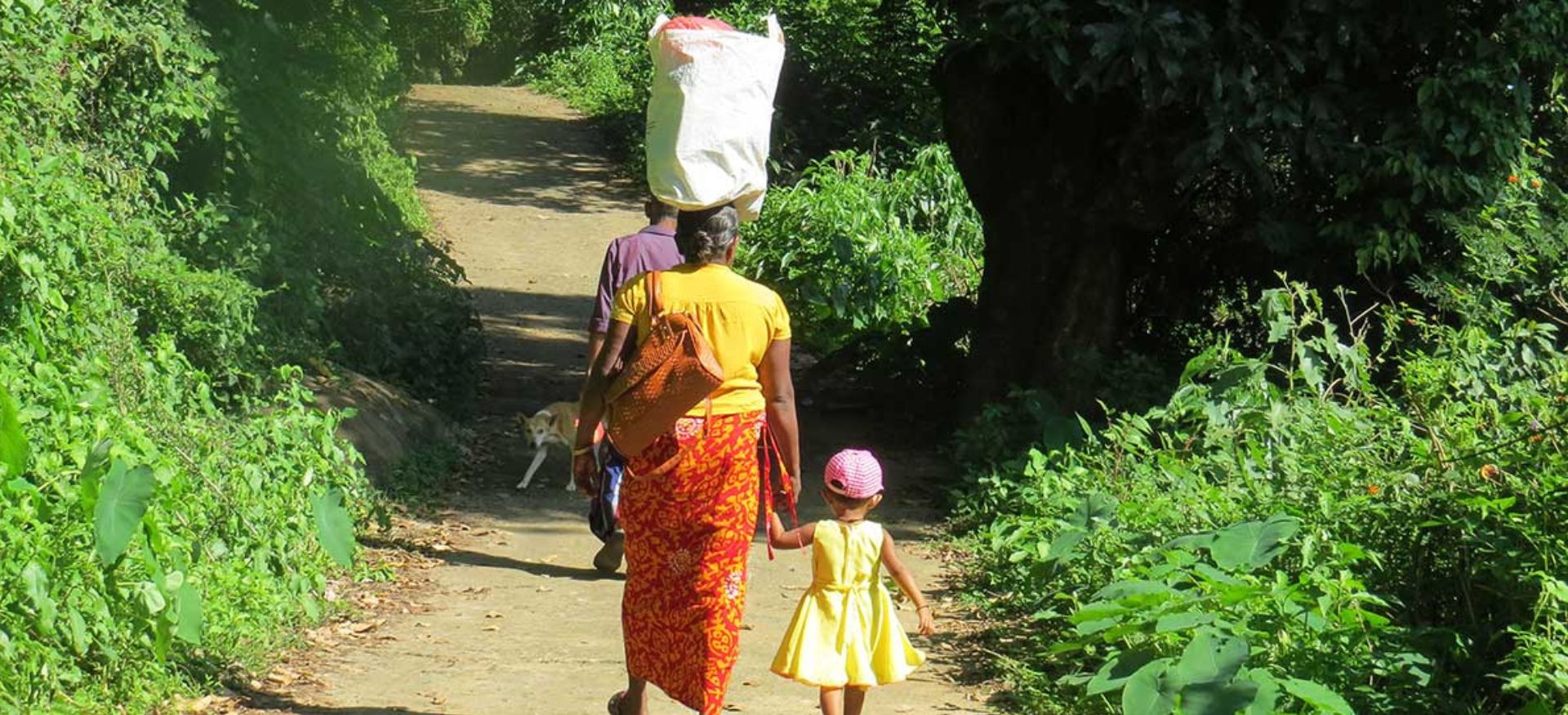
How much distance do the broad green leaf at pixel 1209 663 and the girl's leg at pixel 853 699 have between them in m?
1.06

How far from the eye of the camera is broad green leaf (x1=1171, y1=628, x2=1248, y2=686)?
505 centimetres

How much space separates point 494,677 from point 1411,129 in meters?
5.77

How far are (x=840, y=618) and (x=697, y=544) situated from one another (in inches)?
21.4

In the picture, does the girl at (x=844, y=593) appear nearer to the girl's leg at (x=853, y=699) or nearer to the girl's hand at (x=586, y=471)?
the girl's leg at (x=853, y=699)

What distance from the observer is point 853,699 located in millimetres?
5746

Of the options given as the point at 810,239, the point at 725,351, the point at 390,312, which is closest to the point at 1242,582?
the point at 725,351

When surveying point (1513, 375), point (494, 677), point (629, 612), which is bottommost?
point (494, 677)

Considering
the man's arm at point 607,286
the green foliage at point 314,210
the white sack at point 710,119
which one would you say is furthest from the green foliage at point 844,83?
the white sack at point 710,119

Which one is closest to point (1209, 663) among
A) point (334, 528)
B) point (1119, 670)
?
point (1119, 670)

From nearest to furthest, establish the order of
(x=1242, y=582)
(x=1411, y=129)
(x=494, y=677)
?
(x=1242, y=582)
(x=494, y=677)
(x=1411, y=129)

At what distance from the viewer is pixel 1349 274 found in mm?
10078

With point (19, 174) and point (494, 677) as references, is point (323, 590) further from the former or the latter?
point (19, 174)

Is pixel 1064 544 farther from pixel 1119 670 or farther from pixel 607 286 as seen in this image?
pixel 607 286

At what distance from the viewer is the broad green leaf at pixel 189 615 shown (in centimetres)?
531
